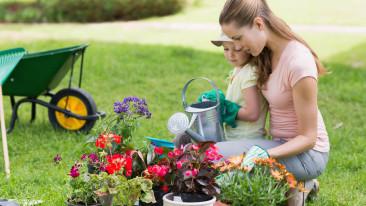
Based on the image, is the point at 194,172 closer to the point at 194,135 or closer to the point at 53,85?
the point at 194,135

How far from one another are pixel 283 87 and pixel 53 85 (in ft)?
8.78

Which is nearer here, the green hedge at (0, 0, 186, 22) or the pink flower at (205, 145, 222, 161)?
the pink flower at (205, 145, 222, 161)

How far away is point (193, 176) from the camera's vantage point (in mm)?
2137

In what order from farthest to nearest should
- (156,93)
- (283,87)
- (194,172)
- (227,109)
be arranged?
(156,93)
(227,109)
(283,87)
(194,172)

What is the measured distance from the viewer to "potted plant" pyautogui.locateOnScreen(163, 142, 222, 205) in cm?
214

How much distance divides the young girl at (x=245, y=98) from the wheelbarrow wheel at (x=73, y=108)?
6.15ft

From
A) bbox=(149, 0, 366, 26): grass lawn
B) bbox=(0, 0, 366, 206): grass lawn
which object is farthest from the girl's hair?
bbox=(149, 0, 366, 26): grass lawn

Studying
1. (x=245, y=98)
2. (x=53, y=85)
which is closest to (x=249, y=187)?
(x=245, y=98)

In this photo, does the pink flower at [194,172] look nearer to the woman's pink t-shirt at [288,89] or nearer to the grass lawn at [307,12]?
the woman's pink t-shirt at [288,89]

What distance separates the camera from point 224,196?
2.09 meters

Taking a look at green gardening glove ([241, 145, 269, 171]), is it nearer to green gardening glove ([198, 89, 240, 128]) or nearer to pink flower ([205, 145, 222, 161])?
pink flower ([205, 145, 222, 161])

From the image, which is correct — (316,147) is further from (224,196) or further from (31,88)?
(31,88)

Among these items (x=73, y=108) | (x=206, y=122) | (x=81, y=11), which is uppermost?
(x=81, y=11)

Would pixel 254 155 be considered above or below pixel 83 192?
above
